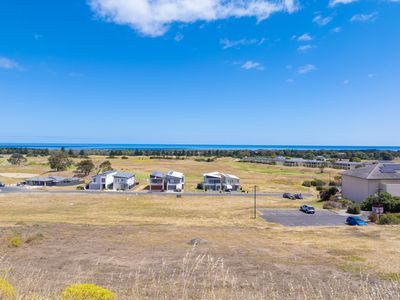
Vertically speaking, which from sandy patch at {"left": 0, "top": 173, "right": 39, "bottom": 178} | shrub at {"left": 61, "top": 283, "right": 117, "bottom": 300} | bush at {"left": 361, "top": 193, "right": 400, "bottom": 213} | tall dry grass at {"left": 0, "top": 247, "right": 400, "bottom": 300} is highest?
shrub at {"left": 61, "top": 283, "right": 117, "bottom": 300}

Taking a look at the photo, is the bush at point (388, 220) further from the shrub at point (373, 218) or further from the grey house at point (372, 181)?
the grey house at point (372, 181)

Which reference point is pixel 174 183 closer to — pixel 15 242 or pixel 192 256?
pixel 15 242

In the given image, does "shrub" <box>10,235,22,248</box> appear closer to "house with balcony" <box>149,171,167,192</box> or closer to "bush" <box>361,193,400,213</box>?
"bush" <box>361,193,400,213</box>

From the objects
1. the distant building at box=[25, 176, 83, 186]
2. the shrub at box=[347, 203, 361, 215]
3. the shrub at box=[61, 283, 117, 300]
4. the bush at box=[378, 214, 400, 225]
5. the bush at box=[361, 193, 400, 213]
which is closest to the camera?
the shrub at box=[61, 283, 117, 300]

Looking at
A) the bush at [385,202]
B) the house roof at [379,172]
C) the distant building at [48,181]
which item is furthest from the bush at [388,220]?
the distant building at [48,181]

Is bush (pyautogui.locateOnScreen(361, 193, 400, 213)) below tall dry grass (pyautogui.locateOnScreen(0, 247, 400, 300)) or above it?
below

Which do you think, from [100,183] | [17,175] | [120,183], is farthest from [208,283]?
[17,175]

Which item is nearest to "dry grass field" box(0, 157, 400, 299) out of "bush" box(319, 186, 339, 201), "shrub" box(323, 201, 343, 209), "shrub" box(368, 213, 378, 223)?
"shrub" box(368, 213, 378, 223)
